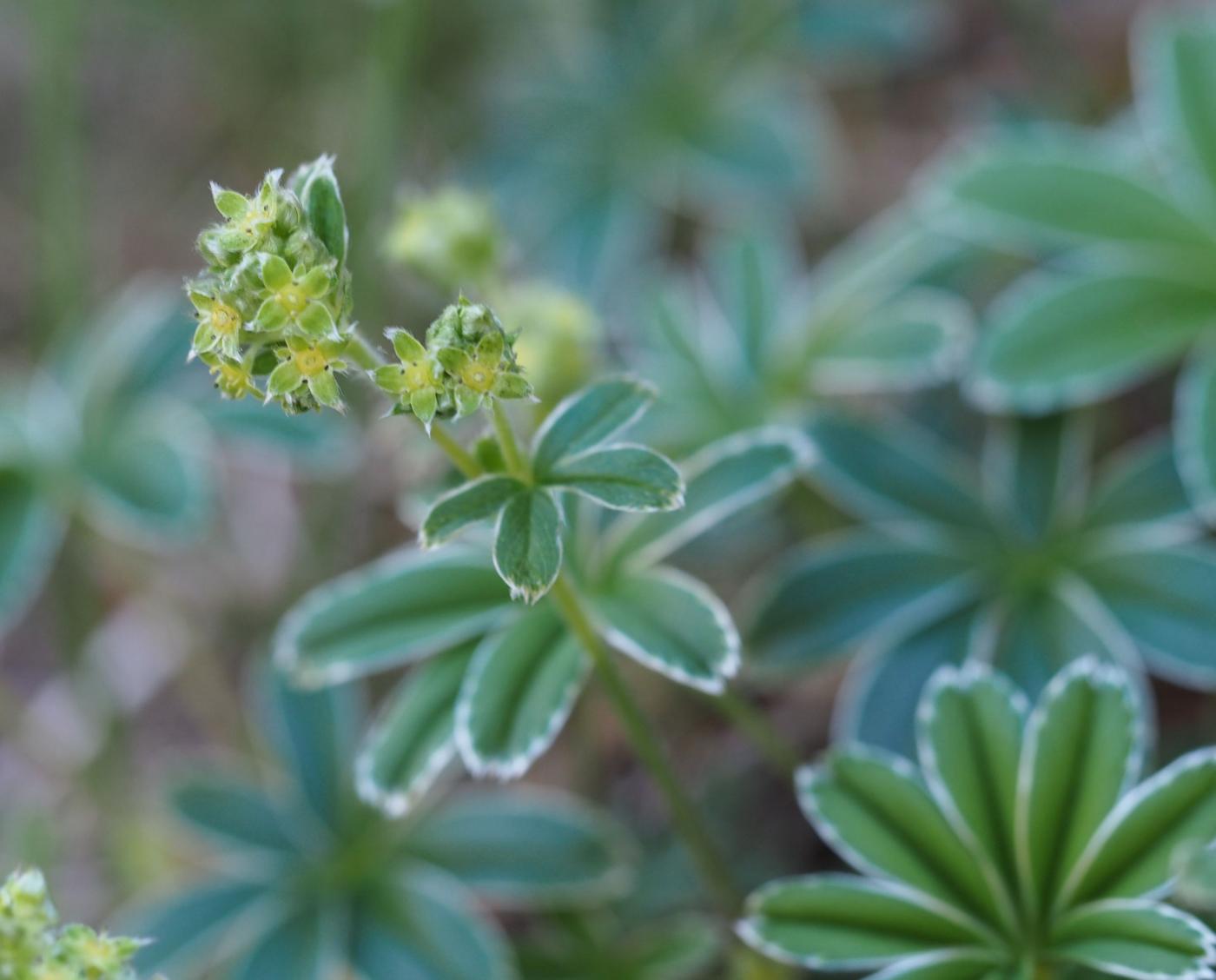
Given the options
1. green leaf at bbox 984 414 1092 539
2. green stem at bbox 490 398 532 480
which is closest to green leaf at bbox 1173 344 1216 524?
green leaf at bbox 984 414 1092 539

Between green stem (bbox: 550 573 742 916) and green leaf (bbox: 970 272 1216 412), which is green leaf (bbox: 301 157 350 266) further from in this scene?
green leaf (bbox: 970 272 1216 412)

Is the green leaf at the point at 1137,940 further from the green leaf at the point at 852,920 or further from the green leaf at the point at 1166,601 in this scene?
the green leaf at the point at 1166,601

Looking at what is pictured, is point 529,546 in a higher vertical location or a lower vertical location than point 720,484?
lower

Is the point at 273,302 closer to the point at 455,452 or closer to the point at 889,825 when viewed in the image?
the point at 455,452

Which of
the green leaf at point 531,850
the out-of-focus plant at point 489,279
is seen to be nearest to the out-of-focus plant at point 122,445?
the out-of-focus plant at point 489,279

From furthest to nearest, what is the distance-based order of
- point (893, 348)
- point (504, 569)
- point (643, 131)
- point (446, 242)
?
1. point (643, 131)
2. point (893, 348)
3. point (446, 242)
4. point (504, 569)

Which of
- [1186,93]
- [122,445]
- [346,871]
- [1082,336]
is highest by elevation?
[1186,93]

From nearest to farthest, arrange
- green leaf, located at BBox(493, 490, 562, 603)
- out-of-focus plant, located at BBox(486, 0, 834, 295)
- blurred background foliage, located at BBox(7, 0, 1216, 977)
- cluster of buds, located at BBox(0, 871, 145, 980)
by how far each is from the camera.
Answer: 1. cluster of buds, located at BBox(0, 871, 145, 980)
2. green leaf, located at BBox(493, 490, 562, 603)
3. blurred background foliage, located at BBox(7, 0, 1216, 977)
4. out-of-focus plant, located at BBox(486, 0, 834, 295)

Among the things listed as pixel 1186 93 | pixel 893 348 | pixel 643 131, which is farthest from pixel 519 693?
pixel 643 131
